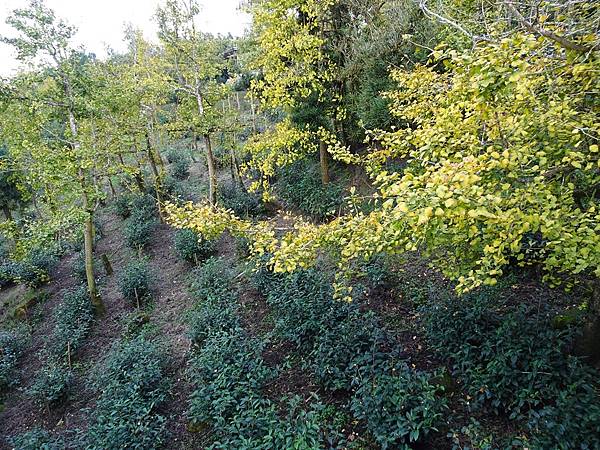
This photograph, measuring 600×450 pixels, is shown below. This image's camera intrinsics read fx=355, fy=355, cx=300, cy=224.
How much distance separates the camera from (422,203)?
2.26 meters

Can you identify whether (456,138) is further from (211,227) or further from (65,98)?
(65,98)

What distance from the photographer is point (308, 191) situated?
40.4 ft

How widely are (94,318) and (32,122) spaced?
5443 millimetres

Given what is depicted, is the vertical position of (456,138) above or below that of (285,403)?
above

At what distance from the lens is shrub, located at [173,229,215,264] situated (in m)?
11.7

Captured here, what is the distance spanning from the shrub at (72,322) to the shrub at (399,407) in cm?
765

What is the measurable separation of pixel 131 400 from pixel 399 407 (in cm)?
458

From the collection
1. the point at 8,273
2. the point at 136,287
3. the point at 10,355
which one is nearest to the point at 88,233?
the point at 136,287

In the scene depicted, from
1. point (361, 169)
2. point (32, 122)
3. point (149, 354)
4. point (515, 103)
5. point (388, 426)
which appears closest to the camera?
point (515, 103)

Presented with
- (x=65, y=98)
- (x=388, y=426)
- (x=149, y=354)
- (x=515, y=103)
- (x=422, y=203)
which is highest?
(x=65, y=98)

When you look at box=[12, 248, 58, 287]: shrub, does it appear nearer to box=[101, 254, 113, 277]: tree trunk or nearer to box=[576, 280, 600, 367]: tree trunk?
box=[101, 254, 113, 277]: tree trunk

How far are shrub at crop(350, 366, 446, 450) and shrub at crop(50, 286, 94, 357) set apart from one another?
7645 millimetres

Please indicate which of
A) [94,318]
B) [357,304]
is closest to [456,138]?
[357,304]

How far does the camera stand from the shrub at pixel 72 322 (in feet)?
29.3
